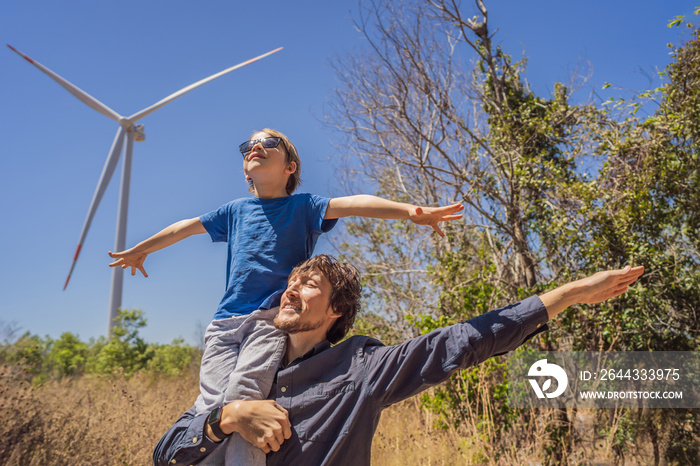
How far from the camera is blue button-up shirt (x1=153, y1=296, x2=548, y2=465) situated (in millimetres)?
1925

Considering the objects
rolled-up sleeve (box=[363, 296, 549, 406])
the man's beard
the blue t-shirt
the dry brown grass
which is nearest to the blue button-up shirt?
rolled-up sleeve (box=[363, 296, 549, 406])

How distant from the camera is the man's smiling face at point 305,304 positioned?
2160 mm

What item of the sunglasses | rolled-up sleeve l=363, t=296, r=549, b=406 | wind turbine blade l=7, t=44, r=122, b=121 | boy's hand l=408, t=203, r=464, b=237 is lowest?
rolled-up sleeve l=363, t=296, r=549, b=406

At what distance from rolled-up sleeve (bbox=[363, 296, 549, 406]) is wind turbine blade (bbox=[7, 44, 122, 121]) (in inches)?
566

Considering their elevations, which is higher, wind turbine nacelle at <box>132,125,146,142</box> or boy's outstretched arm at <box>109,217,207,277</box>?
wind turbine nacelle at <box>132,125,146,142</box>

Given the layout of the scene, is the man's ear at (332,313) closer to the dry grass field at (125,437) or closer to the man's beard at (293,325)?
the man's beard at (293,325)

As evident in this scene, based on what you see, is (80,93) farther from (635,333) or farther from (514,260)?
(635,333)

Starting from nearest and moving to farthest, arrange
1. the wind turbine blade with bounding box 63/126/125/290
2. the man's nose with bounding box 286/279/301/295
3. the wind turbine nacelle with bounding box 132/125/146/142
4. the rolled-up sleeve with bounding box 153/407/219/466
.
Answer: the rolled-up sleeve with bounding box 153/407/219/466 → the man's nose with bounding box 286/279/301/295 → the wind turbine blade with bounding box 63/126/125/290 → the wind turbine nacelle with bounding box 132/125/146/142

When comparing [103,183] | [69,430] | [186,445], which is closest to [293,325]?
[186,445]

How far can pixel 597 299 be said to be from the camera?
1932 mm

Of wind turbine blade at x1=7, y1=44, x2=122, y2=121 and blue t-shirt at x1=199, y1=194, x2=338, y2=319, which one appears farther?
wind turbine blade at x1=7, y1=44, x2=122, y2=121

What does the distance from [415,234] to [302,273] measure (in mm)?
8602

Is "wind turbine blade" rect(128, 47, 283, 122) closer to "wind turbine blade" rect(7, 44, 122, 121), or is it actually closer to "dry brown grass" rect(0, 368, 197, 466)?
"wind turbine blade" rect(7, 44, 122, 121)

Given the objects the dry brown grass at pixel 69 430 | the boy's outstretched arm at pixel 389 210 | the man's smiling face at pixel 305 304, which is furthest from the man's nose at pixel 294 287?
the dry brown grass at pixel 69 430
